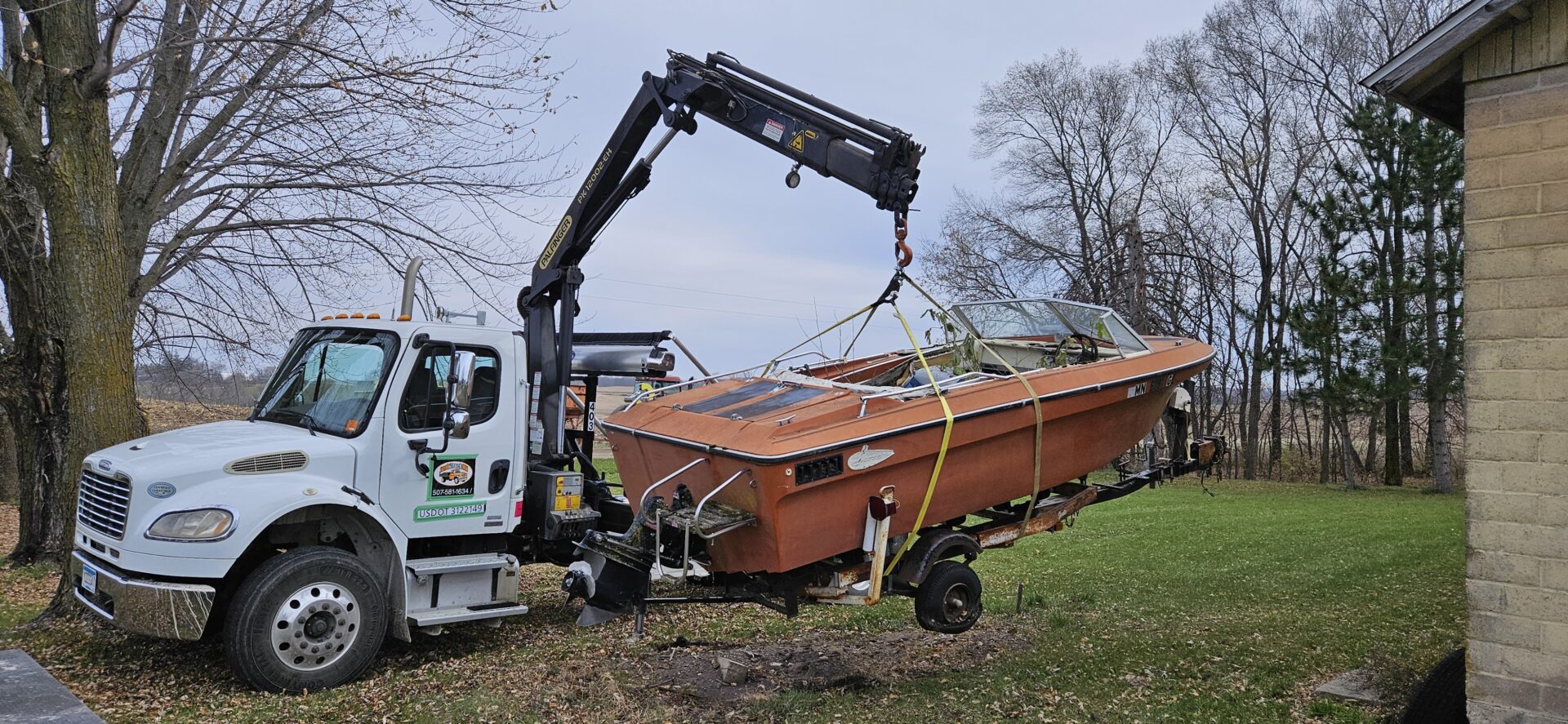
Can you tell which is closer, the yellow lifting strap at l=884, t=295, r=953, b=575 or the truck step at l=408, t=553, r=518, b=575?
the yellow lifting strap at l=884, t=295, r=953, b=575

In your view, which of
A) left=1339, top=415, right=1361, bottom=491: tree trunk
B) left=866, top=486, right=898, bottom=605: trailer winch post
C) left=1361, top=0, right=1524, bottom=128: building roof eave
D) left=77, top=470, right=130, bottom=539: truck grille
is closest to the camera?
left=1361, top=0, right=1524, bottom=128: building roof eave

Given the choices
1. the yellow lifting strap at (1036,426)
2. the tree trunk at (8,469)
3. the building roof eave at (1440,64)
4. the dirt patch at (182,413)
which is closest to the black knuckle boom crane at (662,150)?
the yellow lifting strap at (1036,426)

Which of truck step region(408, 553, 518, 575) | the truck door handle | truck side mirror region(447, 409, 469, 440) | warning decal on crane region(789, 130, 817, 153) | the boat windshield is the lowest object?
truck step region(408, 553, 518, 575)

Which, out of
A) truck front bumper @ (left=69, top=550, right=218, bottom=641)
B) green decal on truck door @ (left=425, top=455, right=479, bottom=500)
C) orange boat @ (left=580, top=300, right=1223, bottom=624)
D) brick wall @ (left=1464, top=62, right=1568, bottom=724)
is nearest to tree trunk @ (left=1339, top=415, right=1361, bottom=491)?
orange boat @ (left=580, top=300, right=1223, bottom=624)

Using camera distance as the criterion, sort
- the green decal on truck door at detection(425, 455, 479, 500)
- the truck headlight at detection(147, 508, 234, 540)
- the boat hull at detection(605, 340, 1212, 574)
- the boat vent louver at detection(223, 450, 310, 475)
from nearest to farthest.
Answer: the boat hull at detection(605, 340, 1212, 574) → the truck headlight at detection(147, 508, 234, 540) → the boat vent louver at detection(223, 450, 310, 475) → the green decal on truck door at detection(425, 455, 479, 500)

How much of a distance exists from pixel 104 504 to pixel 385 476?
156cm

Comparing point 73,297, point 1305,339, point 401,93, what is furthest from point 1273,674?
point 1305,339

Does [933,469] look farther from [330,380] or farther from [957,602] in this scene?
[330,380]

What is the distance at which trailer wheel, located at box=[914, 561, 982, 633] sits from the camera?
539 centimetres

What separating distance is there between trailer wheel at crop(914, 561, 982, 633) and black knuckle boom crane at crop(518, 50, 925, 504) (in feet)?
5.92

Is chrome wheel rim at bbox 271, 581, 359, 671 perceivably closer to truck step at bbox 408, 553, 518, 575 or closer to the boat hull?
truck step at bbox 408, 553, 518, 575

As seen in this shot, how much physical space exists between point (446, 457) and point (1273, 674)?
542cm

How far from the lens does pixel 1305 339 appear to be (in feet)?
71.7

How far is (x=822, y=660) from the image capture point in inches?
262
